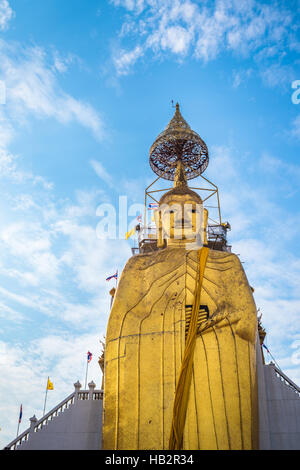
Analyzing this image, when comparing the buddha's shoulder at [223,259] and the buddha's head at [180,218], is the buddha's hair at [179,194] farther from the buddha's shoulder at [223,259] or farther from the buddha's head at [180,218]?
the buddha's shoulder at [223,259]

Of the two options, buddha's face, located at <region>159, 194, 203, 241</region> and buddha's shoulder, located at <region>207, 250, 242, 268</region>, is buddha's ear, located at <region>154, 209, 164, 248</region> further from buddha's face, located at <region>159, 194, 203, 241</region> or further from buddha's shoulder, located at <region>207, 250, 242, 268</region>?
buddha's shoulder, located at <region>207, 250, 242, 268</region>

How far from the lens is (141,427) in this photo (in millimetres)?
7016

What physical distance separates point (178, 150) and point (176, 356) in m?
6.43

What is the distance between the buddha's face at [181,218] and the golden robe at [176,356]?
32.0 inches

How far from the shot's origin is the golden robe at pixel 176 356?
692 centimetres

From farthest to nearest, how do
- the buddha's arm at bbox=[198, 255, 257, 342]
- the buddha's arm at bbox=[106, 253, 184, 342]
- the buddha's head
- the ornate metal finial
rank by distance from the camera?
the ornate metal finial
the buddha's head
the buddha's arm at bbox=[106, 253, 184, 342]
the buddha's arm at bbox=[198, 255, 257, 342]

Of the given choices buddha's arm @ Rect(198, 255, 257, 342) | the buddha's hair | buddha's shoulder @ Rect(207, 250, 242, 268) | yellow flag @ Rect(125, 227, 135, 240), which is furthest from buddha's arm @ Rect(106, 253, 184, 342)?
yellow flag @ Rect(125, 227, 135, 240)

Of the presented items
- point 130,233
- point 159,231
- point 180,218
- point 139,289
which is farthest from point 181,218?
point 130,233

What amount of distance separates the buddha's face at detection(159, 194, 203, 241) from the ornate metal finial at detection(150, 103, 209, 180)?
80.1 inches

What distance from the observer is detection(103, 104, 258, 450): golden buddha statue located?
22.6ft

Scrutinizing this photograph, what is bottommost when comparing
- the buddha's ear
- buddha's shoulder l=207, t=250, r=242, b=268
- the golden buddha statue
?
the golden buddha statue

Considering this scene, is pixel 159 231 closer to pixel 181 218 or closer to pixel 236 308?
pixel 181 218
